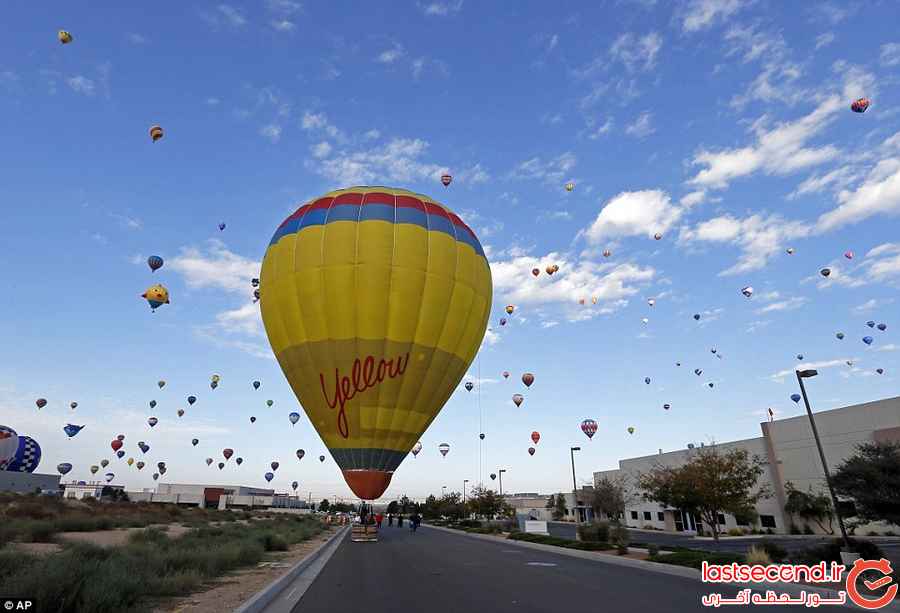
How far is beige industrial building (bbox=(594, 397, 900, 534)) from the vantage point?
134ft

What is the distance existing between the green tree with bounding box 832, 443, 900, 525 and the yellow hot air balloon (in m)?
15.1

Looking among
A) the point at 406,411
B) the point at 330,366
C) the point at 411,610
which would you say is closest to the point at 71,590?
the point at 411,610

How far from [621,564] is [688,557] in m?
2.73

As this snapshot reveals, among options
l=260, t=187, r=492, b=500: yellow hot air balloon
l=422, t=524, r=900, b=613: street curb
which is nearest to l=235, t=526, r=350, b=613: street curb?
l=260, t=187, r=492, b=500: yellow hot air balloon

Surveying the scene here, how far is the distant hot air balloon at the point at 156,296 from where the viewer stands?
2739 centimetres

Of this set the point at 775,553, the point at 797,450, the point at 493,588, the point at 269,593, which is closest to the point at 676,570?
the point at 775,553

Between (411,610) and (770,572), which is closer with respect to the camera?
(411,610)

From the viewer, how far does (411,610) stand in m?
10.3

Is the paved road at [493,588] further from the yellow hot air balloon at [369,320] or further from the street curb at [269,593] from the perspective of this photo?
the yellow hot air balloon at [369,320]

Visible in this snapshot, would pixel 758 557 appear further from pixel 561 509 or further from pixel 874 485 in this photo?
pixel 561 509

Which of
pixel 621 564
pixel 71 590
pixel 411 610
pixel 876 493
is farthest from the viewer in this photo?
pixel 621 564

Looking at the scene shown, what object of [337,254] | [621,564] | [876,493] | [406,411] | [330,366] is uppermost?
[337,254]

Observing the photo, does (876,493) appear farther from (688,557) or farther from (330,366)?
(330,366)

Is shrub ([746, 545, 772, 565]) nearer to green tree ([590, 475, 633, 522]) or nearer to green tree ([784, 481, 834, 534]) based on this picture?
green tree ([784, 481, 834, 534])
